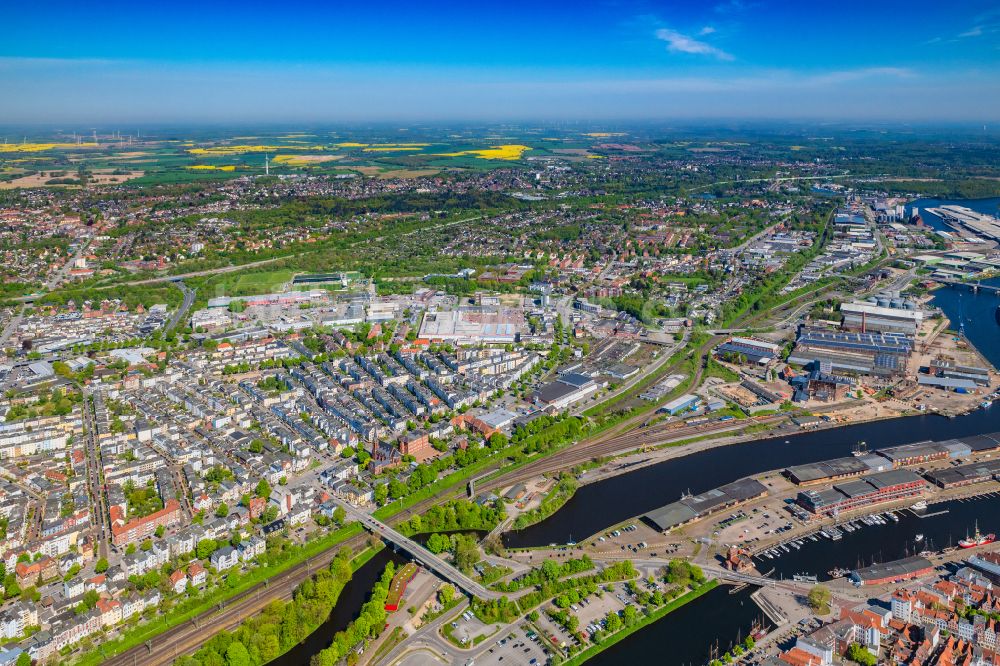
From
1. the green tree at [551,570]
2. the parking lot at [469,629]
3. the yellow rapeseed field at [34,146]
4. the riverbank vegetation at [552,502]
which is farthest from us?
the yellow rapeseed field at [34,146]

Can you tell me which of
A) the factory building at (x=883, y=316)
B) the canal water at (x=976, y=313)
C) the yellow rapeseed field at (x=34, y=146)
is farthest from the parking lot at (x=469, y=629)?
the yellow rapeseed field at (x=34, y=146)

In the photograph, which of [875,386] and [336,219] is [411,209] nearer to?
[336,219]

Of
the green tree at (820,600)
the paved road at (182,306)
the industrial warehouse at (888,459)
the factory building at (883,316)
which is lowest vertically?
the green tree at (820,600)

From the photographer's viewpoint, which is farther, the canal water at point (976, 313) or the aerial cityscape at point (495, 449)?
the canal water at point (976, 313)

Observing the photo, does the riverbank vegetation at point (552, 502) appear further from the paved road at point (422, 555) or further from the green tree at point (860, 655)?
the green tree at point (860, 655)

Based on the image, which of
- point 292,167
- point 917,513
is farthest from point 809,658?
point 292,167

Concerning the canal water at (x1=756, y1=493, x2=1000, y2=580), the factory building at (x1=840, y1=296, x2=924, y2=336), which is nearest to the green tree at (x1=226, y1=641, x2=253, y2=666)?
the canal water at (x1=756, y1=493, x2=1000, y2=580)
